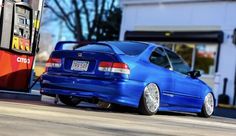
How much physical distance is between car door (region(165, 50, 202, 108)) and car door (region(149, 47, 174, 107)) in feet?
0.56

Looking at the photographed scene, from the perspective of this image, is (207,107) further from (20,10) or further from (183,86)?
(20,10)

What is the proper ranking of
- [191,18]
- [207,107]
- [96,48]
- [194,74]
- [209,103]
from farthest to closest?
1. [191,18]
2. [209,103]
3. [207,107]
4. [194,74]
5. [96,48]

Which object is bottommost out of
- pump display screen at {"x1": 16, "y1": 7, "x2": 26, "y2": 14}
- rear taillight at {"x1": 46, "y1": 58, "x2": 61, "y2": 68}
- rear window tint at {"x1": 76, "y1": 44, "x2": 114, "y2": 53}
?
rear taillight at {"x1": 46, "y1": 58, "x2": 61, "y2": 68}

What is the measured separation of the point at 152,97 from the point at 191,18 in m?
15.0

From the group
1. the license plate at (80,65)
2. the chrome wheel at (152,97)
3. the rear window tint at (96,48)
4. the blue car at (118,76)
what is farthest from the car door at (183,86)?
the license plate at (80,65)

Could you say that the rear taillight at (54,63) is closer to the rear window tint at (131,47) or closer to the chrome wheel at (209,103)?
the rear window tint at (131,47)

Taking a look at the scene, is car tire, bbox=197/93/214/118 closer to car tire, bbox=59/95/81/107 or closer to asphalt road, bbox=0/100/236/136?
car tire, bbox=59/95/81/107

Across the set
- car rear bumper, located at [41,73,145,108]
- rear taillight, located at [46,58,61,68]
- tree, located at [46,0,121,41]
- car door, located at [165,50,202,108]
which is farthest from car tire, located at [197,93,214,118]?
tree, located at [46,0,121,41]

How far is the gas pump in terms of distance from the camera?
10.0m

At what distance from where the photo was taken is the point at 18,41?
10.3 meters

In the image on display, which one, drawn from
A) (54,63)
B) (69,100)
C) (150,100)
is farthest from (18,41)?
(150,100)

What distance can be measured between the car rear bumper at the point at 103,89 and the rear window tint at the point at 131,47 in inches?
26.5

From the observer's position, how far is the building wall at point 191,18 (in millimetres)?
22938

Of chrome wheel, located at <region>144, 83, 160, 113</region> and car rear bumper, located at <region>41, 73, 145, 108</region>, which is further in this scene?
chrome wheel, located at <region>144, 83, 160, 113</region>
